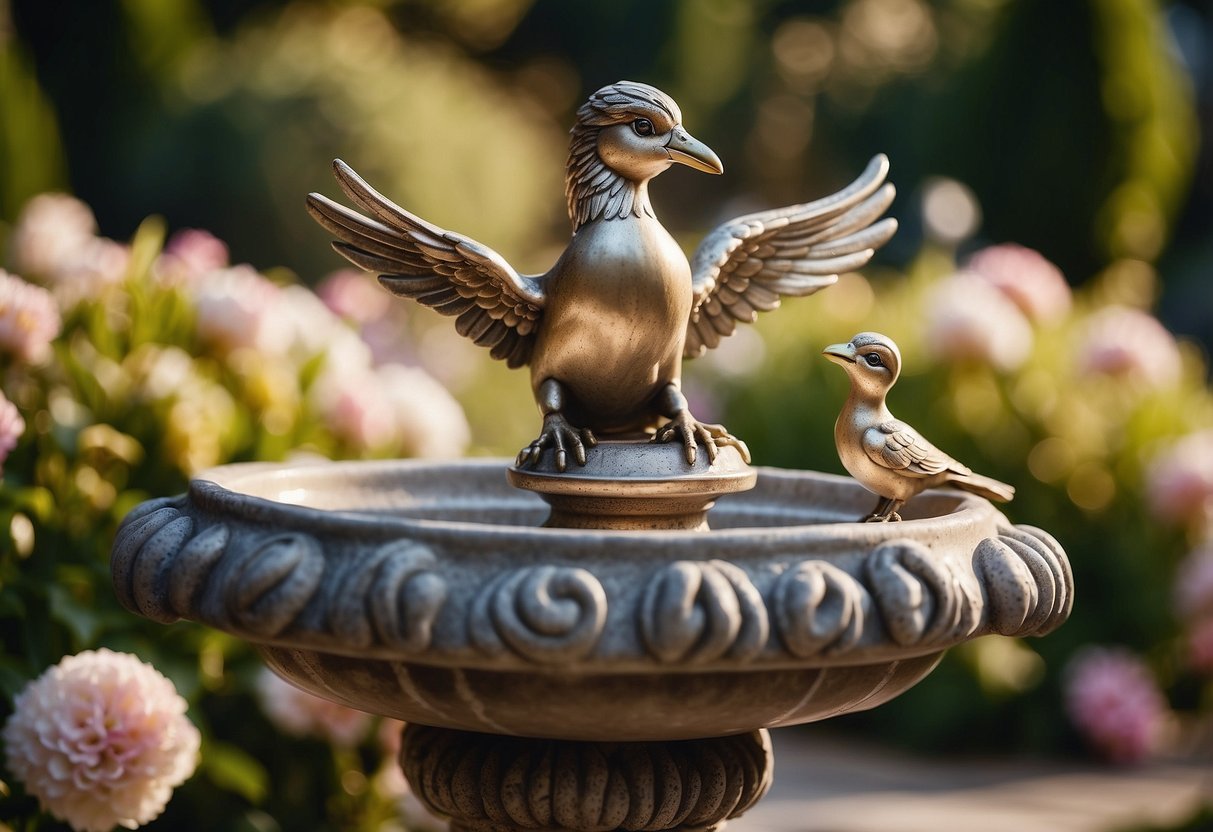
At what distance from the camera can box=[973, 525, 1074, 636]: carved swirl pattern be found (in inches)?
78.6

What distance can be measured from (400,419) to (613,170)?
1.73m

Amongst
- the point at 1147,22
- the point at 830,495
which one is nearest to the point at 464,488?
the point at 830,495

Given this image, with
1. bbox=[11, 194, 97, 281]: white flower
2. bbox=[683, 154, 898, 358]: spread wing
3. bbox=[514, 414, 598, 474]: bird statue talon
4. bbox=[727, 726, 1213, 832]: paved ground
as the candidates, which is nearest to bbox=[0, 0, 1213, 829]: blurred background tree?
bbox=[727, 726, 1213, 832]: paved ground

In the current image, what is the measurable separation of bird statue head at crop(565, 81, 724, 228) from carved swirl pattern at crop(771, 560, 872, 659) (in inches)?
29.0

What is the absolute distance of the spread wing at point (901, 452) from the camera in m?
2.20

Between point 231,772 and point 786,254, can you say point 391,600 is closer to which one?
point 786,254

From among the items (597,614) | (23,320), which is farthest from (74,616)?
(597,614)

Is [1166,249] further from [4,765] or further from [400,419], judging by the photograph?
[4,765]

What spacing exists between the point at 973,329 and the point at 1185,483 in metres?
0.93

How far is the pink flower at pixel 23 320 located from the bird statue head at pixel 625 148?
1493 mm

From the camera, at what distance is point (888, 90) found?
18.3 meters

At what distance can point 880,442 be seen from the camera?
7.25ft

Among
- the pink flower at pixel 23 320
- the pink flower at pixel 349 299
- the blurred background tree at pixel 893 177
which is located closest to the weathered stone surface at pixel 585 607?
the pink flower at pixel 23 320

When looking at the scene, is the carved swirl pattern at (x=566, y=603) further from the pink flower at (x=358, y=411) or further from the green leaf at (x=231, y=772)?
the pink flower at (x=358, y=411)
